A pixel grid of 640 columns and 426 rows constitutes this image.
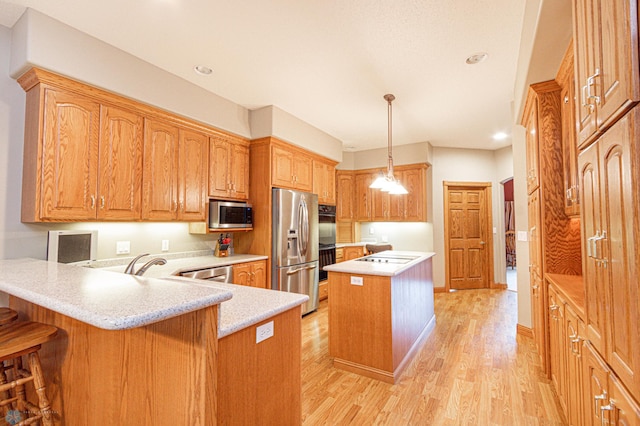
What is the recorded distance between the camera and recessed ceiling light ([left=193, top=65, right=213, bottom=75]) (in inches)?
113

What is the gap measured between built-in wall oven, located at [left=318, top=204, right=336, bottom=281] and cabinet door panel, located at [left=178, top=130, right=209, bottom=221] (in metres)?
1.96

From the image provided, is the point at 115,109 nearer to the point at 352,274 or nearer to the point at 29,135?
the point at 29,135

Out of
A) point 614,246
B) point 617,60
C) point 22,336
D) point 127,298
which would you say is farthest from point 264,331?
point 617,60

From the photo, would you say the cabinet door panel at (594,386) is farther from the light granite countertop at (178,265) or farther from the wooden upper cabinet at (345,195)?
the wooden upper cabinet at (345,195)

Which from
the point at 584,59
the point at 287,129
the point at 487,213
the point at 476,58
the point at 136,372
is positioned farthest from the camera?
the point at 487,213

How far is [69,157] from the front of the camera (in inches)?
90.8

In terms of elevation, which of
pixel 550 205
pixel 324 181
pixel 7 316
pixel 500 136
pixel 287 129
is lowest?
pixel 7 316

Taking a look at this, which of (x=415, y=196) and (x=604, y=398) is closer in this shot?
(x=604, y=398)

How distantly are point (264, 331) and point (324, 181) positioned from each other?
153 inches

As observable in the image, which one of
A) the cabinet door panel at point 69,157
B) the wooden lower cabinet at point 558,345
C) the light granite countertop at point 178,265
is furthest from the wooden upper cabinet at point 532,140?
the cabinet door panel at point 69,157

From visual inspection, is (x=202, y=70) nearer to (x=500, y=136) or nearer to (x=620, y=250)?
(x=620, y=250)

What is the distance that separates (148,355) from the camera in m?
1.06

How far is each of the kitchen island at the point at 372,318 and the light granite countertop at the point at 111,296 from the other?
174 centimetres

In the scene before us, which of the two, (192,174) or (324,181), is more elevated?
(324,181)
